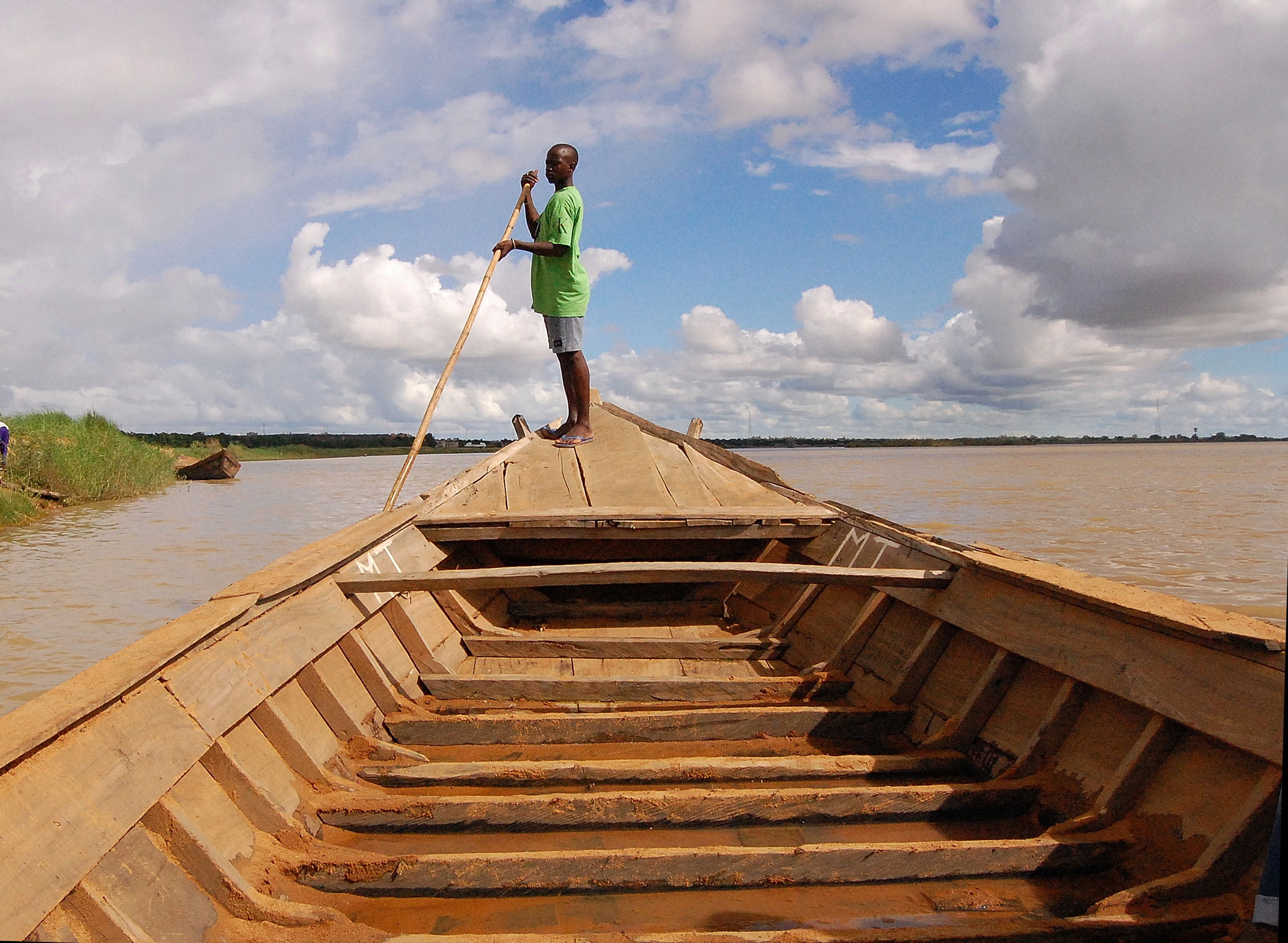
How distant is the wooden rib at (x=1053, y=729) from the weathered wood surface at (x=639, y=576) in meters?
0.69

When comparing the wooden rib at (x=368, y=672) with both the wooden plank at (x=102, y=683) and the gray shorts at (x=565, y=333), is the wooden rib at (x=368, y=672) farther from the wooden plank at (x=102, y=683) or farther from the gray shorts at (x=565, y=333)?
the gray shorts at (x=565, y=333)

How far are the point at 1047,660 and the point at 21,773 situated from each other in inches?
97.6

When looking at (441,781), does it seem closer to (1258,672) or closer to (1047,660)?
(1047,660)

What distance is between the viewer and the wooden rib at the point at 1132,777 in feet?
6.53

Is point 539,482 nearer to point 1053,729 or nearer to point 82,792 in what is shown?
point 1053,729

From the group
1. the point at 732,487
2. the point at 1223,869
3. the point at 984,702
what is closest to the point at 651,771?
the point at 984,702

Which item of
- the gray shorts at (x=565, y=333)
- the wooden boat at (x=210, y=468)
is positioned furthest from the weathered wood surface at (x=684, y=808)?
the wooden boat at (x=210, y=468)

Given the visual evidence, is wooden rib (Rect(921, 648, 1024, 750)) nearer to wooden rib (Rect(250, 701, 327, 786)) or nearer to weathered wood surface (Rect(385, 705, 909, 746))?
weathered wood surface (Rect(385, 705, 909, 746))

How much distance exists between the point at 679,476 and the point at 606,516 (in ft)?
3.83

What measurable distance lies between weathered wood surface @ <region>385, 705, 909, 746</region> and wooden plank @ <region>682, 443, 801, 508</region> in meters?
1.74

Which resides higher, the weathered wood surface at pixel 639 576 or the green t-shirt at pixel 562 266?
the green t-shirt at pixel 562 266

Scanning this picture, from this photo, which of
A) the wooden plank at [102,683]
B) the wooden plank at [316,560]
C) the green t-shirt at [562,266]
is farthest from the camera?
the green t-shirt at [562,266]

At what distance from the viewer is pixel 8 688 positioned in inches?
180

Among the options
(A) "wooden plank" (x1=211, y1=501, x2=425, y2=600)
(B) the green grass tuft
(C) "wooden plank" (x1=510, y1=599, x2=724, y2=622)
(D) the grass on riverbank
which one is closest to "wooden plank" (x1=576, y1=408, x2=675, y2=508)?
(C) "wooden plank" (x1=510, y1=599, x2=724, y2=622)
